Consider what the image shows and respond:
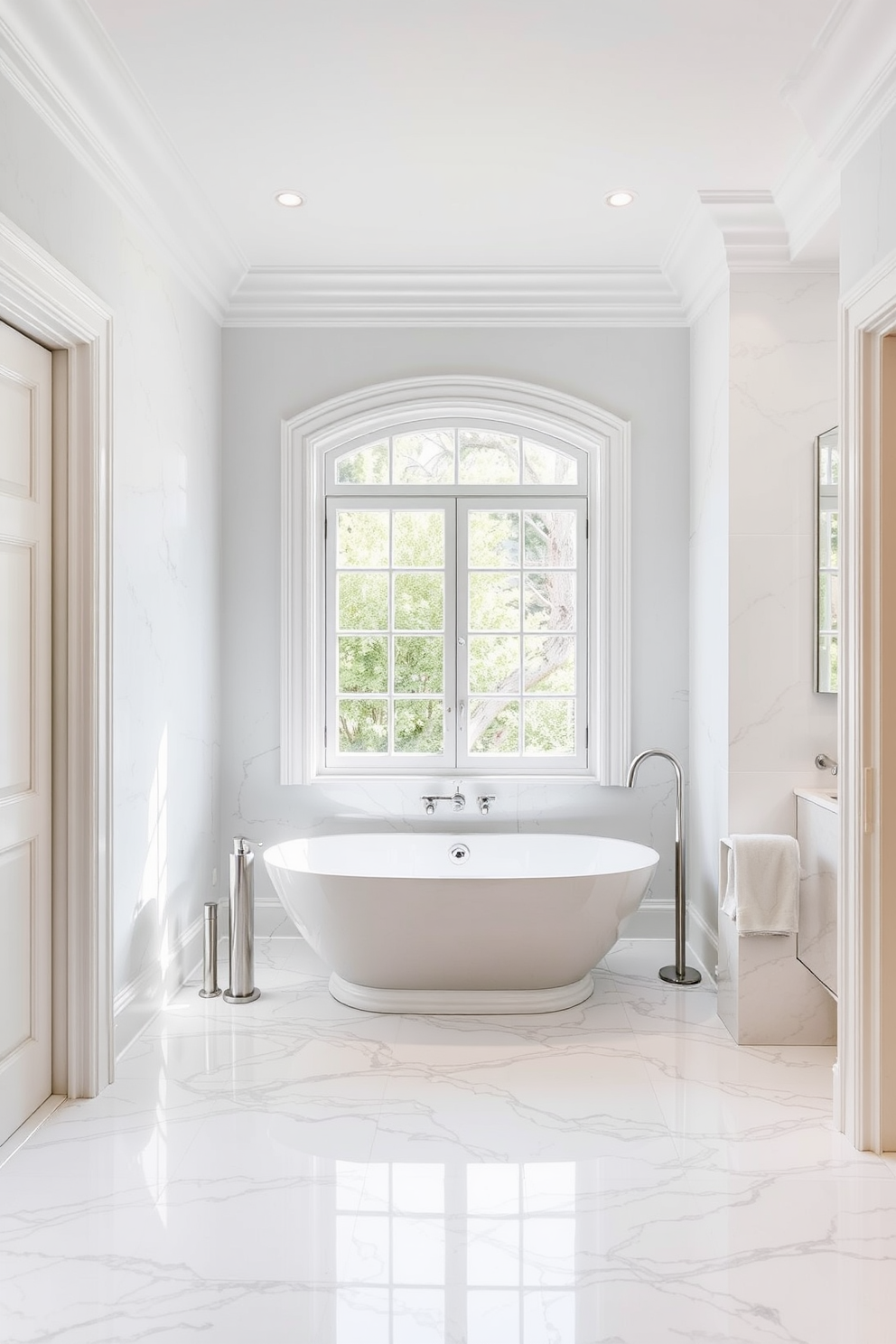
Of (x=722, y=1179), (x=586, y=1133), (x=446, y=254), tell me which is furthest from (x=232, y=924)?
(x=446, y=254)

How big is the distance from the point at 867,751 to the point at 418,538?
2174 millimetres

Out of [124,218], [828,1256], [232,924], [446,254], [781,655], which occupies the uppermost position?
[446,254]

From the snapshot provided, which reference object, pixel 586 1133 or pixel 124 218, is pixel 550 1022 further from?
pixel 124 218

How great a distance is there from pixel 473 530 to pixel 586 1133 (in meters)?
2.39

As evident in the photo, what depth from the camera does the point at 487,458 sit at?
3992mm

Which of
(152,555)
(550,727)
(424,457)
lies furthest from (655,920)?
(152,555)

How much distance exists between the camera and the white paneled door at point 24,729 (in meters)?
2.30

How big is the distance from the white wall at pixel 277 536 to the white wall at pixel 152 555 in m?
0.13

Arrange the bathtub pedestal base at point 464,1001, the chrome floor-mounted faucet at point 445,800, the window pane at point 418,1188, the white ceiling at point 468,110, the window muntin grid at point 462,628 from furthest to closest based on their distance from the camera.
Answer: the window muntin grid at point 462,628, the chrome floor-mounted faucet at point 445,800, the bathtub pedestal base at point 464,1001, the white ceiling at point 468,110, the window pane at point 418,1188

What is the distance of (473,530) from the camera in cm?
398

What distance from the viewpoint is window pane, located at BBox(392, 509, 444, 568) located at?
399 cm

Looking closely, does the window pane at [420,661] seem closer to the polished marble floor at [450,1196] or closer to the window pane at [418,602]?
the window pane at [418,602]

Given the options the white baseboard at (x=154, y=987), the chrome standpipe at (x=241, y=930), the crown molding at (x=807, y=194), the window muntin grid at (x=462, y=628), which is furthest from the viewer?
the window muntin grid at (x=462, y=628)

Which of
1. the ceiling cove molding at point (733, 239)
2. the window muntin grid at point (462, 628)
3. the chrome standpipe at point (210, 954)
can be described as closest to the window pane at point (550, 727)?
the window muntin grid at point (462, 628)
